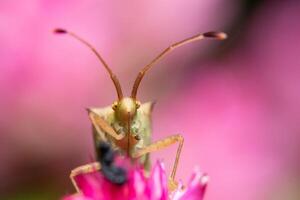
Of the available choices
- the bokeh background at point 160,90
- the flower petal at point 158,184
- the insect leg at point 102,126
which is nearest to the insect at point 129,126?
the insect leg at point 102,126

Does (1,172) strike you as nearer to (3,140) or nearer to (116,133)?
(3,140)

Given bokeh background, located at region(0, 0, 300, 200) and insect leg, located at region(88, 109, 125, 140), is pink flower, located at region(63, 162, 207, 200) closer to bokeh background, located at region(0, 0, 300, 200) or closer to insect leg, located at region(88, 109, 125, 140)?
insect leg, located at region(88, 109, 125, 140)

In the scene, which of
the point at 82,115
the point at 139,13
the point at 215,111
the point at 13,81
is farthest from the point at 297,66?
the point at 13,81

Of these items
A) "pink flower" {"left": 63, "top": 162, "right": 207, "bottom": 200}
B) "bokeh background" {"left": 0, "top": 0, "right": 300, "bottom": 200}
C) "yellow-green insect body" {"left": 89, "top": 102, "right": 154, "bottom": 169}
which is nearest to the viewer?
"pink flower" {"left": 63, "top": 162, "right": 207, "bottom": 200}

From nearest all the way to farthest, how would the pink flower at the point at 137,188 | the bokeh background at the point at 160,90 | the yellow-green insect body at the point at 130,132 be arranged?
the pink flower at the point at 137,188, the yellow-green insect body at the point at 130,132, the bokeh background at the point at 160,90

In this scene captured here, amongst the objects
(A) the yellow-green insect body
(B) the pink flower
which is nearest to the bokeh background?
(A) the yellow-green insect body

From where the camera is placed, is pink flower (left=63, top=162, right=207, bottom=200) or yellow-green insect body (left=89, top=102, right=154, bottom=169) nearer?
pink flower (left=63, top=162, right=207, bottom=200)

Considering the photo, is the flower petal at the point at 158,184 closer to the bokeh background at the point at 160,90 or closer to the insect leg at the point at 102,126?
the insect leg at the point at 102,126
